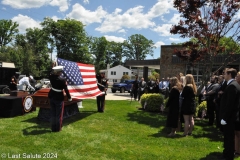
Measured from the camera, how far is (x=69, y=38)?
49.2 meters

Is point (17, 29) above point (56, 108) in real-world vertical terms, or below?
above

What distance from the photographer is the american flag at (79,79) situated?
25.7ft

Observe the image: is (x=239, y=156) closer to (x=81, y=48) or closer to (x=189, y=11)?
(x=189, y=11)

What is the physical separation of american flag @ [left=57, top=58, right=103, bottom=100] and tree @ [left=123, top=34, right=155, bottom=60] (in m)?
79.8

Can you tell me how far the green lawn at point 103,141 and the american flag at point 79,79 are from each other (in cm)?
96

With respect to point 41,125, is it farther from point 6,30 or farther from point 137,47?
point 137,47

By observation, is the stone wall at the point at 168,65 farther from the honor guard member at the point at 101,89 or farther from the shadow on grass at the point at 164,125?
the honor guard member at the point at 101,89

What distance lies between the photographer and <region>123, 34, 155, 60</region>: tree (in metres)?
89.3

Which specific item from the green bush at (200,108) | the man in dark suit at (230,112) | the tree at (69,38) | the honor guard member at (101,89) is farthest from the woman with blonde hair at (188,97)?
the tree at (69,38)

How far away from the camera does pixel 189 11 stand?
381 inches

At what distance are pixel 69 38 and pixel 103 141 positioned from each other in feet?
149

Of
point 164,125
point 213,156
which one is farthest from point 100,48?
point 213,156

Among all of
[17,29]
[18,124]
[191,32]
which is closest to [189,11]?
[191,32]

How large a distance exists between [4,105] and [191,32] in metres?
7.51
